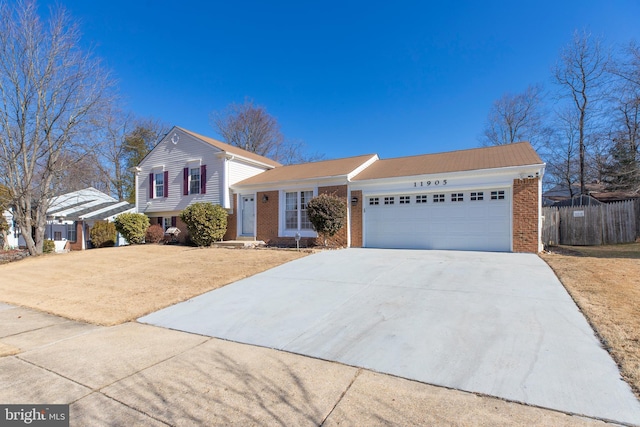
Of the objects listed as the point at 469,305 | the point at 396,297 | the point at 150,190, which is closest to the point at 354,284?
the point at 396,297

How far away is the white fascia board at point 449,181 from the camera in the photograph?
10227 millimetres

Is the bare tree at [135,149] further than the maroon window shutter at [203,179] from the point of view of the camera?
Yes

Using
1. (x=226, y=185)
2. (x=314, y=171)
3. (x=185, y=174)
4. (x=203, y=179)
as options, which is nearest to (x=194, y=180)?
(x=185, y=174)

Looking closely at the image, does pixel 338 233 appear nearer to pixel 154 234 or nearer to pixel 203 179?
pixel 203 179

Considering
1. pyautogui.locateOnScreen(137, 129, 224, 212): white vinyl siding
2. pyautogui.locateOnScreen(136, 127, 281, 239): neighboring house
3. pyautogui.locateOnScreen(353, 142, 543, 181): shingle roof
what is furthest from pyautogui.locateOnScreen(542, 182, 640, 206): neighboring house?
pyautogui.locateOnScreen(137, 129, 224, 212): white vinyl siding

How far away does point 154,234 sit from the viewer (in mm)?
16812

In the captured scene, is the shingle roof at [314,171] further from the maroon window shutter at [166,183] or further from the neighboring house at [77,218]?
the neighboring house at [77,218]

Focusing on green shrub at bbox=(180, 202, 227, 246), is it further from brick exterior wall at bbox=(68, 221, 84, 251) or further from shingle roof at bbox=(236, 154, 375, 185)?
brick exterior wall at bbox=(68, 221, 84, 251)

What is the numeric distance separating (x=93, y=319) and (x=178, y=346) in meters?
2.42

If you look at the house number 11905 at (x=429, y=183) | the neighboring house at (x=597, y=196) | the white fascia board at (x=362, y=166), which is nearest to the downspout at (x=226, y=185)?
the white fascia board at (x=362, y=166)

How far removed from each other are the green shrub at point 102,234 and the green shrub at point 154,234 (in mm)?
4395

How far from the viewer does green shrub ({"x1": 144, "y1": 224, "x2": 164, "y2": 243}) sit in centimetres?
1681

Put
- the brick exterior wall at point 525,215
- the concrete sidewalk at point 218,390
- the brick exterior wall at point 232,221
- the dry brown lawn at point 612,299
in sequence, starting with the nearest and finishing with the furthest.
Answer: the concrete sidewalk at point 218,390 < the dry brown lawn at point 612,299 < the brick exterior wall at point 525,215 < the brick exterior wall at point 232,221

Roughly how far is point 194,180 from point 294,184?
6.58 meters
